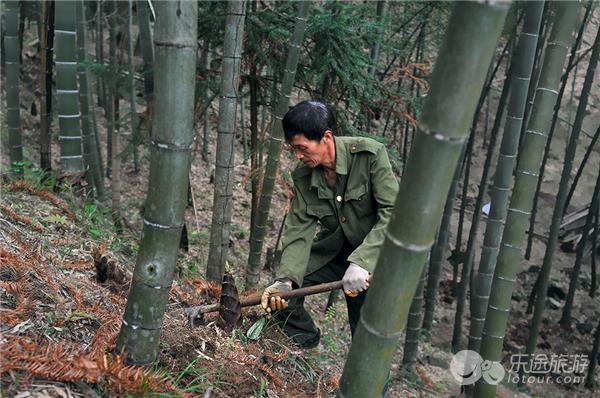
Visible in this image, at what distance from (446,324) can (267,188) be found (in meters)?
5.14

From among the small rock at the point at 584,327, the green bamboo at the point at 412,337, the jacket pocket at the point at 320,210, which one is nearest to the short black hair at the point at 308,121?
the jacket pocket at the point at 320,210

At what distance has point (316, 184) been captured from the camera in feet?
9.26

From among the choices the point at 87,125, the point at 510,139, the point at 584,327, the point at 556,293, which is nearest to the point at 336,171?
the point at 510,139

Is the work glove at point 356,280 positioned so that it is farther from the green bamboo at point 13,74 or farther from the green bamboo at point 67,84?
the green bamboo at point 13,74

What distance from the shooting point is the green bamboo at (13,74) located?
5168 mm

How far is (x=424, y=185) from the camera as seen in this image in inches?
47.9

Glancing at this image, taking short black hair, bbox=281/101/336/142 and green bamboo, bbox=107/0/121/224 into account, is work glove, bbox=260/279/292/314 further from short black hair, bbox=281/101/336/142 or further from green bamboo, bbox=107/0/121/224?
green bamboo, bbox=107/0/121/224

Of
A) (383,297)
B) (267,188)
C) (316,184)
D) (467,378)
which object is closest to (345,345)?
(467,378)

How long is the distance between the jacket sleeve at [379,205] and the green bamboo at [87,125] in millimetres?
4597

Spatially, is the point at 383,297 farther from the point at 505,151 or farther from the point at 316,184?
the point at 505,151

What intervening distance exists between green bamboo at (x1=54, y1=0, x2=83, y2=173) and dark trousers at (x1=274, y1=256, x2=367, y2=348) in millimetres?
3125

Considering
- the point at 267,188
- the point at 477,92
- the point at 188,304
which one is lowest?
the point at 188,304

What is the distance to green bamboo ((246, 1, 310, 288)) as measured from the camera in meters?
3.78

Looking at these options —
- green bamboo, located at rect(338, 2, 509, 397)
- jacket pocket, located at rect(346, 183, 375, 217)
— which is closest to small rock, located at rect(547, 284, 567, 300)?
jacket pocket, located at rect(346, 183, 375, 217)
